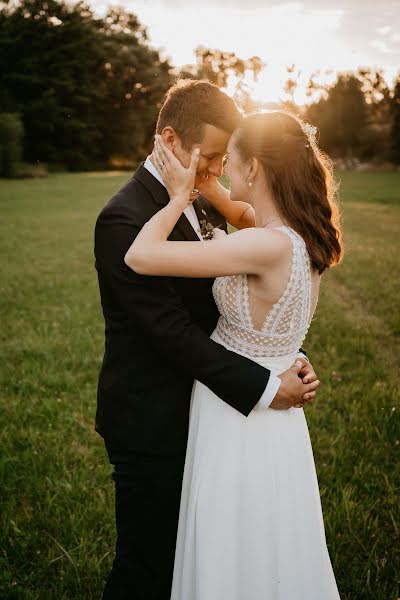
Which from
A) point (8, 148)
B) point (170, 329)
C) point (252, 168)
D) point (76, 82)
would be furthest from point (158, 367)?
point (76, 82)

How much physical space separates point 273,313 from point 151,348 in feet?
1.94

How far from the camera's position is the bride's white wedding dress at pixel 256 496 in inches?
91.0

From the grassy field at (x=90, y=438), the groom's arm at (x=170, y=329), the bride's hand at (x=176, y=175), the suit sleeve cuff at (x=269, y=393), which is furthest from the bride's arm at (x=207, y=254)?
the grassy field at (x=90, y=438)

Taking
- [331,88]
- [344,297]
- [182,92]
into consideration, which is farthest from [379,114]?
[182,92]

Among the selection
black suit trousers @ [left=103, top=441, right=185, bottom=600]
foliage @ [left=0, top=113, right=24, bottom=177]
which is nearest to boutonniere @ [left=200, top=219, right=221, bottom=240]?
black suit trousers @ [left=103, top=441, right=185, bottom=600]

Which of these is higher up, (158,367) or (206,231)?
(206,231)

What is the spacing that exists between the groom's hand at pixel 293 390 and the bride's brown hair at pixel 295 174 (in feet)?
1.64

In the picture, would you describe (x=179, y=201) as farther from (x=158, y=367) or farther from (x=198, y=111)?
(x=158, y=367)

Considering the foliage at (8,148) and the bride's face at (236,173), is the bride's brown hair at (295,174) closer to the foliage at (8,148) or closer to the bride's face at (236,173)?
the bride's face at (236,173)

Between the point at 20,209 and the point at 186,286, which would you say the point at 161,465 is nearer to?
the point at 186,286

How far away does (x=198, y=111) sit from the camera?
2.63m

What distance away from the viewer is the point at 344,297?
8.91m

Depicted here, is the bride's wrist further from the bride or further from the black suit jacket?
the black suit jacket

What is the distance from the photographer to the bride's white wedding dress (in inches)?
91.0
